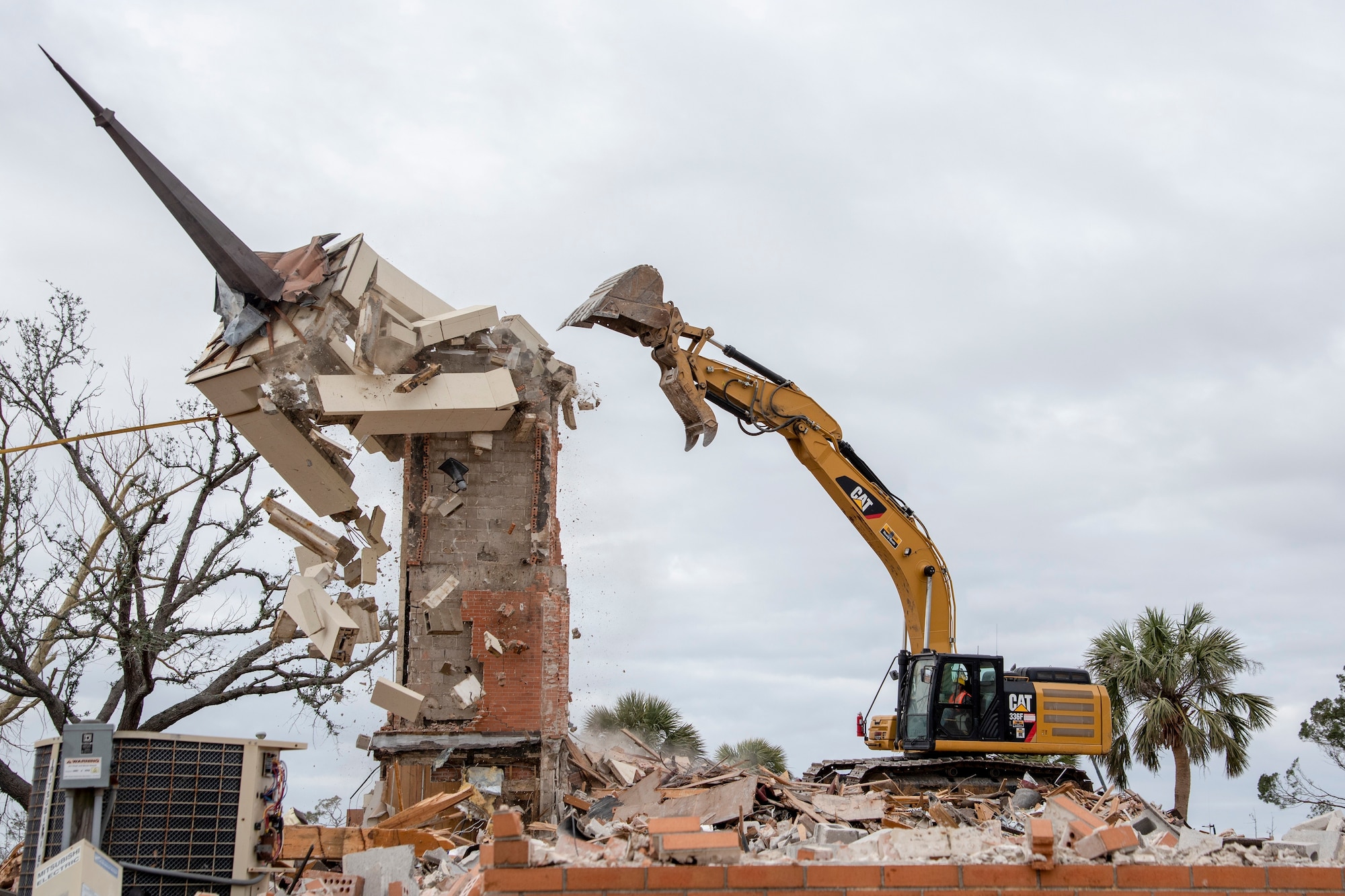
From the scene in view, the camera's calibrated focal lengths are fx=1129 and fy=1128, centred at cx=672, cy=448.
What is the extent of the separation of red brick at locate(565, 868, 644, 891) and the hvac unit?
3773 millimetres

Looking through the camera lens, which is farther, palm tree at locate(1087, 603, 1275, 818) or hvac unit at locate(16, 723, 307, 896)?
palm tree at locate(1087, 603, 1275, 818)

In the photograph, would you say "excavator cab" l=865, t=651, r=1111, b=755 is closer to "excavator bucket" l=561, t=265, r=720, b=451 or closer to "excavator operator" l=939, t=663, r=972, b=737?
"excavator operator" l=939, t=663, r=972, b=737

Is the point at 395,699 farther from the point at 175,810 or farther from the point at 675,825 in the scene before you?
the point at 675,825

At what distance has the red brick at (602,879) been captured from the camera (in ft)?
17.1

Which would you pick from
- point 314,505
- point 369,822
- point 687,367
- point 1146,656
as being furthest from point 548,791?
point 1146,656

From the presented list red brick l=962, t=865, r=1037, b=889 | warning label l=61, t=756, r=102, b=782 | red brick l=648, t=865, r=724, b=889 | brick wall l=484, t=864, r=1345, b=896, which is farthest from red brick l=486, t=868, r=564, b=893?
warning label l=61, t=756, r=102, b=782

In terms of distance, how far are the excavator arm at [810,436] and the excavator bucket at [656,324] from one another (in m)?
0.01

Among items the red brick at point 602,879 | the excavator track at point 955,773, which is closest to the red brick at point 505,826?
the red brick at point 602,879

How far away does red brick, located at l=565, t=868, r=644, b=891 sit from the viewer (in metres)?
5.20

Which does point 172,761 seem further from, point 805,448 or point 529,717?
point 805,448

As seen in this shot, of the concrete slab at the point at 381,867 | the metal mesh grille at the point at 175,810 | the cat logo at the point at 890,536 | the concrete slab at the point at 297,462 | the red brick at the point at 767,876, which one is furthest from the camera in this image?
the cat logo at the point at 890,536

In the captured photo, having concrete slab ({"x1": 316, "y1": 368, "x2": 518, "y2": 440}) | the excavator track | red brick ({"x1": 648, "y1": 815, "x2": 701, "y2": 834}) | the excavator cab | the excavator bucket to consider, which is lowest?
red brick ({"x1": 648, "y1": 815, "x2": 701, "y2": 834})

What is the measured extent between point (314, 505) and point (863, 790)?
6.86m

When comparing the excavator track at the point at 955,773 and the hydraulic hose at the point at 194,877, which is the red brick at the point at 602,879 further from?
the excavator track at the point at 955,773
